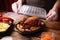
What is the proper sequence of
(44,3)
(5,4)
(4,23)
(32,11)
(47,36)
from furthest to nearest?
(5,4)
(44,3)
(32,11)
(4,23)
(47,36)

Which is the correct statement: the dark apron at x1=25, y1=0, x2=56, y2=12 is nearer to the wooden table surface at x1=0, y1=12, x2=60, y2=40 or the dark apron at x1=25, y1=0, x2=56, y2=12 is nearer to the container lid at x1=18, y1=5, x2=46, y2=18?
the container lid at x1=18, y1=5, x2=46, y2=18

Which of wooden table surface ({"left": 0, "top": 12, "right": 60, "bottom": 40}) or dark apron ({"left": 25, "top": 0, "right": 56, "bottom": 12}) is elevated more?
dark apron ({"left": 25, "top": 0, "right": 56, "bottom": 12})

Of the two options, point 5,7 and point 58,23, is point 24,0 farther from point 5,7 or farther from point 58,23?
point 5,7

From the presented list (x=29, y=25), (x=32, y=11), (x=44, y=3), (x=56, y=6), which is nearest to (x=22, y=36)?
(x=29, y=25)

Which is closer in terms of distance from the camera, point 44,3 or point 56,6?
point 56,6

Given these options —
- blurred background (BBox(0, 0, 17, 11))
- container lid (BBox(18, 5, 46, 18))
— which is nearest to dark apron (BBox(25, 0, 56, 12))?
container lid (BBox(18, 5, 46, 18))

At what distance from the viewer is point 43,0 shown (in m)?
1.46

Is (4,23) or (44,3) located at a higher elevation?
(44,3)

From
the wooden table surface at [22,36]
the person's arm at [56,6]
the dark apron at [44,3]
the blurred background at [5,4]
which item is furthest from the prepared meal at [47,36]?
the blurred background at [5,4]

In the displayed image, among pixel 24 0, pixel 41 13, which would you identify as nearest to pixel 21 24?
pixel 41 13

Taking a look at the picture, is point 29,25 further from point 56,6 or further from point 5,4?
point 5,4

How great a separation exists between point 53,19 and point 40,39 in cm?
30

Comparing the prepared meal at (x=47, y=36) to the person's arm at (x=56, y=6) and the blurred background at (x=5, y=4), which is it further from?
the blurred background at (x=5, y=4)

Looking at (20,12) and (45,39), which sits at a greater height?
(20,12)
